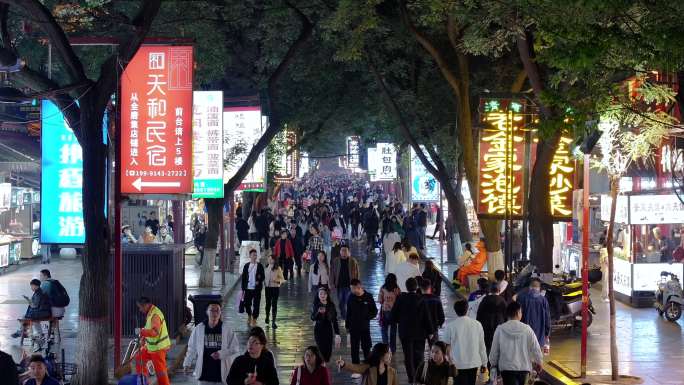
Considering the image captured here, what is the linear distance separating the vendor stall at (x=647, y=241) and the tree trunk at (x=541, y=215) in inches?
133

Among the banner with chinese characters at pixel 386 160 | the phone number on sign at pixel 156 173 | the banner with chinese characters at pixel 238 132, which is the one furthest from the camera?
the banner with chinese characters at pixel 386 160

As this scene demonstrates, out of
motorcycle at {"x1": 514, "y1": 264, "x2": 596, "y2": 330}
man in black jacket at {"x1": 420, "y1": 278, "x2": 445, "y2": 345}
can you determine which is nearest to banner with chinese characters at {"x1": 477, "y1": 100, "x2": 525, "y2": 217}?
motorcycle at {"x1": 514, "y1": 264, "x2": 596, "y2": 330}

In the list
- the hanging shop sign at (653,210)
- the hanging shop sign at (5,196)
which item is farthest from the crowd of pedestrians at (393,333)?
the hanging shop sign at (5,196)

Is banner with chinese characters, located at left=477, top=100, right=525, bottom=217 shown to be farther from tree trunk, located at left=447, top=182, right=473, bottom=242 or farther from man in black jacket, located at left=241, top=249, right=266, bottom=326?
tree trunk, located at left=447, top=182, right=473, bottom=242

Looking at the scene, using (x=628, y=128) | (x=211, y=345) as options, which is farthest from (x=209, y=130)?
(x=211, y=345)

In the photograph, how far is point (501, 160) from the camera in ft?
69.8

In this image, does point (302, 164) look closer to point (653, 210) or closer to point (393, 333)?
point (653, 210)

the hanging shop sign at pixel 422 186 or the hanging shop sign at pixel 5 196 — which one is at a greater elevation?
the hanging shop sign at pixel 422 186

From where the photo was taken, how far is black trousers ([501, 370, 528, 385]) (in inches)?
467

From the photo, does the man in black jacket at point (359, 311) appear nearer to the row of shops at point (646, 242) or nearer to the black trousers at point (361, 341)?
the black trousers at point (361, 341)

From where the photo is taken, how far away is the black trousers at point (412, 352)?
1435 centimetres

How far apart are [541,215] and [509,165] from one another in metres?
1.36

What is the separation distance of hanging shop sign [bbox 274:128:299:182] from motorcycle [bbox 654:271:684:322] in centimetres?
1966

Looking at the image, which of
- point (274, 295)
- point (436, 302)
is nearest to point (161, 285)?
point (274, 295)
